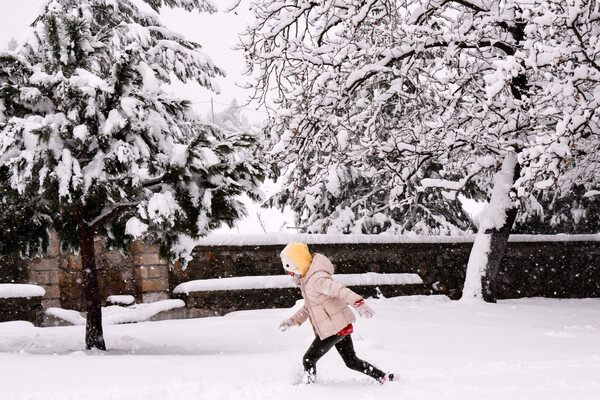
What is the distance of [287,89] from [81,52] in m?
4.49

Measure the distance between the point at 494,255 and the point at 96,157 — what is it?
698 centimetres

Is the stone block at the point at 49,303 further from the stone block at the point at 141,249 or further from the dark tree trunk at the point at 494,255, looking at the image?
the dark tree trunk at the point at 494,255

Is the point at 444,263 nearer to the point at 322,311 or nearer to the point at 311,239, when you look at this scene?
the point at 311,239

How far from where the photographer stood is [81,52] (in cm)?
604

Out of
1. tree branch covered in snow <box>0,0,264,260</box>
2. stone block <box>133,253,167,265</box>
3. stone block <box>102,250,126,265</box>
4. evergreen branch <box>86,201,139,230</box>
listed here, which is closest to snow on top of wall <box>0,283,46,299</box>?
stone block <box>102,250,126,265</box>

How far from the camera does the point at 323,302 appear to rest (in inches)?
174

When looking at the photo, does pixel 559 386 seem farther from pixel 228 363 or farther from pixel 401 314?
pixel 401 314

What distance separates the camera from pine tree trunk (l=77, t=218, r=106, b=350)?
20.9 feet

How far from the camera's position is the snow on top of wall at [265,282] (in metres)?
10.1

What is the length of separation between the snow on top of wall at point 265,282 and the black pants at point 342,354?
5810 mm

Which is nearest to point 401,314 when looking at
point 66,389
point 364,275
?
point 364,275

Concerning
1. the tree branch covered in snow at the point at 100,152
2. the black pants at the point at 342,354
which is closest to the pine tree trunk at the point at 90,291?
the tree branch covered in snow at the point at 100,152

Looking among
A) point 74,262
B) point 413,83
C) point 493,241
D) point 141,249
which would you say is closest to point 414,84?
point 413,83

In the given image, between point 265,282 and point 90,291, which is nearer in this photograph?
point 90,291
